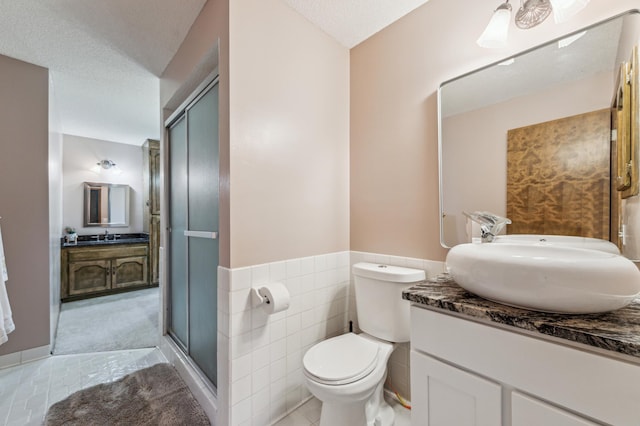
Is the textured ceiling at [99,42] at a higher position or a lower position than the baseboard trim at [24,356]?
higher

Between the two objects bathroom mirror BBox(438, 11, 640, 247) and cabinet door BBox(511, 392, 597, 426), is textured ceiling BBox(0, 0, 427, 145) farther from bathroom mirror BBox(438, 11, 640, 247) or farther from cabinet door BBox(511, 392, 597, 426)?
cabinet door BBox(511, 392, 597, 426)

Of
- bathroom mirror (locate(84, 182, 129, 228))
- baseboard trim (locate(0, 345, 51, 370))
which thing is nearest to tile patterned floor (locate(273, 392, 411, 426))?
baseboard trim (locate(0, 345, 51, 370))

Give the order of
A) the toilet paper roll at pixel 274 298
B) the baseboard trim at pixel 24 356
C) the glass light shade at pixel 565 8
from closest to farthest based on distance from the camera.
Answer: the glass light shade at pixel 565 8 → the toilet paper roll at pixel 274 298 → the baseboard trim at pixel 24 356

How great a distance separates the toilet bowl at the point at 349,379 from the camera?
1156 mm

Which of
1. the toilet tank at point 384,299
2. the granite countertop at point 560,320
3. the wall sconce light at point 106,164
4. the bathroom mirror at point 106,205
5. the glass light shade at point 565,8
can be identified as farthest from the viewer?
the wall sconce light at point 106,164

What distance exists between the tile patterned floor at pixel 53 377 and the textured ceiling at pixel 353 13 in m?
2.83

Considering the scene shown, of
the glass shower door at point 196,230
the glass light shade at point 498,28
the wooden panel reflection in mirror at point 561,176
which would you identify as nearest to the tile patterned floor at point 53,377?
the glass shower door at point 196,230

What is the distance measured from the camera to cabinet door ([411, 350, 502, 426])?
0.72 metres

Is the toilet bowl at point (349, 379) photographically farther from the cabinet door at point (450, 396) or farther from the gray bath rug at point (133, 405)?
the gray bath rug at point (133, 405)

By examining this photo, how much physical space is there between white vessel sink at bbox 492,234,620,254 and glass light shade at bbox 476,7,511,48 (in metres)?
0.90

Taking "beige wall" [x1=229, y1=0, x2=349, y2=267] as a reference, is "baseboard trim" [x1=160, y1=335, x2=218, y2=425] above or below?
below

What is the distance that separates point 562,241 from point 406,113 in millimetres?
1043

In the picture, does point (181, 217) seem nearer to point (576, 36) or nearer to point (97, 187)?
point (576, 36)

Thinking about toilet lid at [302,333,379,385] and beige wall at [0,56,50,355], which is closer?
toilet lid at [302,333,379,385]
